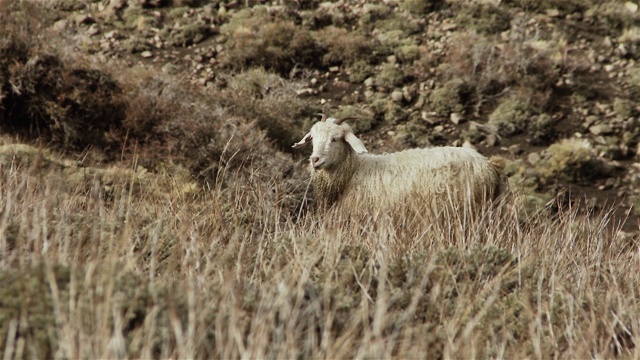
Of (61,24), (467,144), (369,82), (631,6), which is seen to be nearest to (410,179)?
(467,144)

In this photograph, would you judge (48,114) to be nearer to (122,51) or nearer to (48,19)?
(122,51)

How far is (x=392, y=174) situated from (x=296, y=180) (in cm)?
287

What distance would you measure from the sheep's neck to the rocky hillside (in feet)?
8.64

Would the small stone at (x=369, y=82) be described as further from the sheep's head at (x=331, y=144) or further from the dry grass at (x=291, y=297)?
the dry grass at (x=291, y=297)

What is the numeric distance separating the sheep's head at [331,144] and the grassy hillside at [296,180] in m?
0.68

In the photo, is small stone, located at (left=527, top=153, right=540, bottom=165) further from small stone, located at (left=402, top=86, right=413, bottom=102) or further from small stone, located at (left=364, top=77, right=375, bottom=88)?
small stone, located at (left=364, top=77, right=375, bottom=88)

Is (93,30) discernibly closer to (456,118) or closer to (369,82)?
(369,82)

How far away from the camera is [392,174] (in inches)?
257

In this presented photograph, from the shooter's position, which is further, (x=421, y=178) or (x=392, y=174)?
(x=392, y=174)

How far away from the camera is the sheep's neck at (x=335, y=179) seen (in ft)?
22.1

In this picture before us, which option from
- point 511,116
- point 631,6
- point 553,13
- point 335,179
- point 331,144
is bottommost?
point 511,116

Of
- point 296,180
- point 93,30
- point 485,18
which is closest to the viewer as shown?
point 296,180

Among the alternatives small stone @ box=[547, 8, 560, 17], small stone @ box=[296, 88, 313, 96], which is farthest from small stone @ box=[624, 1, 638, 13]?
small stone @ box=[296, 88, 313, 96]

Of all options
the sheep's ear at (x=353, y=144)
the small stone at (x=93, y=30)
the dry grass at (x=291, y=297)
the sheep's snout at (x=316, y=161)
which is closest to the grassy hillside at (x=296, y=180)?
the dry grass at (x=291, y=297)
